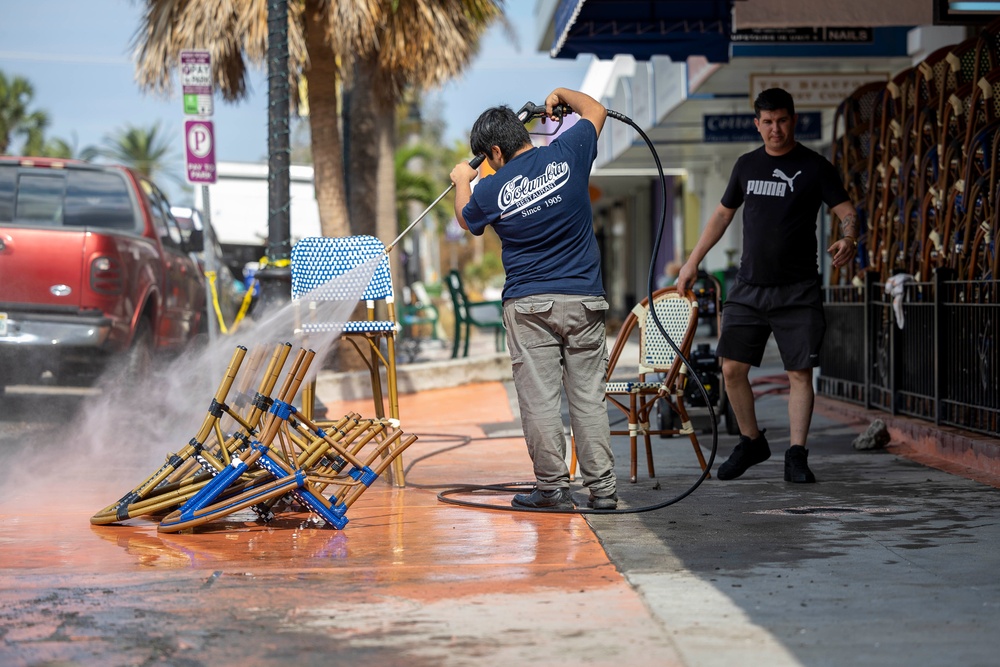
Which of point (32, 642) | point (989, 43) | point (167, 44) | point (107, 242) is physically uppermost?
point (167, 44)

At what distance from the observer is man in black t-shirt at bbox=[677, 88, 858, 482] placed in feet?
22.2

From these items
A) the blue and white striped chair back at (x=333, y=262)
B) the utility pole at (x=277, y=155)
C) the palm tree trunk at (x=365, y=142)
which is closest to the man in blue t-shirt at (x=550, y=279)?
the blue and white striped chair back at (x=333, y=262)

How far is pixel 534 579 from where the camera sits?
4.66 metres

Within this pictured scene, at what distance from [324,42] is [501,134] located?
29.4 ft

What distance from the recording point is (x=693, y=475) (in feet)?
23.7

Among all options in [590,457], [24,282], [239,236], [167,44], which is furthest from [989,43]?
[239,236]

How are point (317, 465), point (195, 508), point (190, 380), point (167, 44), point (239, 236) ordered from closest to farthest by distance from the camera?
1. point (195, 508)
2. point (317, 465)
3. point (190, 380)
4. point (167, 44)
5. point (239, 236)

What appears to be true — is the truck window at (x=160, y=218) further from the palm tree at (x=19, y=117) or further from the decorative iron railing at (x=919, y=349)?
the palm tree at (x=19, y=117)

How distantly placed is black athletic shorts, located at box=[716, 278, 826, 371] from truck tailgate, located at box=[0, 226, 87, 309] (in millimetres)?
5409

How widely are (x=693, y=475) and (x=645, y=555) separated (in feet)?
7.43

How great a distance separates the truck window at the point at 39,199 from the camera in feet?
35.9

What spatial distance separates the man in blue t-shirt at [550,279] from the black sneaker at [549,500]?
1 centimetres

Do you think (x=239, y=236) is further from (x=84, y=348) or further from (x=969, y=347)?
(x=969, y=347)

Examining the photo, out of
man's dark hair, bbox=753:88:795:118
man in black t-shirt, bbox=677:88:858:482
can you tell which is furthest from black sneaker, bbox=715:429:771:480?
man's dark hair, bbox=753:88:795:118
